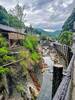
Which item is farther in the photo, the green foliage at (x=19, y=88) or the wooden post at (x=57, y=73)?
the green foliage at (x=19, y=88)

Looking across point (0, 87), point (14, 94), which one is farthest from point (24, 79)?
point (0, 87)

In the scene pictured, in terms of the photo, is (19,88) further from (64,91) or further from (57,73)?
(64,91)

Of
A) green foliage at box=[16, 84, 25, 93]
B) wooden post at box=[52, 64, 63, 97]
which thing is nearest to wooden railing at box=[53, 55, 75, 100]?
wooden post at box=[52, 64, 63, 97]

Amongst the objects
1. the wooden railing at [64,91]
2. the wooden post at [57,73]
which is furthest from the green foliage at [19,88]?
the wooden railing at [64,91]

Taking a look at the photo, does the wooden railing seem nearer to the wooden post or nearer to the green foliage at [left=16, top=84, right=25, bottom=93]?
the wooden post

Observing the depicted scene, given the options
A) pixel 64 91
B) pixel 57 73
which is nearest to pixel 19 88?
pixel 57 73

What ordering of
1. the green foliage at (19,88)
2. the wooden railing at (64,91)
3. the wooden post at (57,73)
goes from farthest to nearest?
the green foliage at (19,88) → the wooden post at (57,73) → the wooden railing at (64,91)

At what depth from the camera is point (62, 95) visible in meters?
3.31

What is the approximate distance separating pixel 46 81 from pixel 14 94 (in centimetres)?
1421

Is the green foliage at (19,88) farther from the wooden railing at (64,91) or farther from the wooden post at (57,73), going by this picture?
the wooden railing at (64,91)

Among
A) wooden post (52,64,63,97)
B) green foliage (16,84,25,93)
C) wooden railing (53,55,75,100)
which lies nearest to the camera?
wooden railing (53,55,75,100)

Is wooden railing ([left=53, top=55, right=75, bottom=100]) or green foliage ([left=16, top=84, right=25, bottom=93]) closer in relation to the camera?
wooden railing ([left=53, top=55, right=75, bottom=100])

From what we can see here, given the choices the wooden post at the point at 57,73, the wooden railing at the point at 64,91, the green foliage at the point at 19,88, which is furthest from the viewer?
the green foliage at the point at 19,88

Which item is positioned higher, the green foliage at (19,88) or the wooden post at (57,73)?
the wooden post at (57,73)
